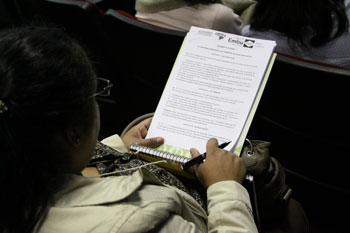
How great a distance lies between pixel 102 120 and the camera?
165cm

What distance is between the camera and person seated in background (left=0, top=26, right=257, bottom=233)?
439 mm

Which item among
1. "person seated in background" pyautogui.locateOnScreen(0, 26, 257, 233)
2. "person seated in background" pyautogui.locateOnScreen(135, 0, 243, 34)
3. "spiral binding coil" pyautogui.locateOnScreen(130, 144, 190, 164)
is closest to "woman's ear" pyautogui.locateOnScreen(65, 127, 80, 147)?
"person seated in background" pyautogui.locateOnScreen(0, 26, 257, 233)

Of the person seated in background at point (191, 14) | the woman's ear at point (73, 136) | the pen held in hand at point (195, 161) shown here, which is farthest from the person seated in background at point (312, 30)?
the woman's ear at point (73, 136)

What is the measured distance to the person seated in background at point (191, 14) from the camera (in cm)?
106

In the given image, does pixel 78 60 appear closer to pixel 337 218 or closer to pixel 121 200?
pixel 121 200

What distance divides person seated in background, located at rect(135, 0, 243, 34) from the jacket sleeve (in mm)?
621

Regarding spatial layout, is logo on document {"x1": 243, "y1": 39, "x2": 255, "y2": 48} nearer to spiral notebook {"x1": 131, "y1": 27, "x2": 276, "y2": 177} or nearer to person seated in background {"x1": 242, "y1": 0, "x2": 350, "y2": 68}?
spiral notebook {"x1": 131, "y1": 27, "x2": 276, "y2": 177}

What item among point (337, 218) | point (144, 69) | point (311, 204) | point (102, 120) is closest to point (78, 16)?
point (144, 69)

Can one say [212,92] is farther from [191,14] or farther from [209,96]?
[191,14]

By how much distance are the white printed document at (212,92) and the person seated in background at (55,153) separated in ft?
0.87

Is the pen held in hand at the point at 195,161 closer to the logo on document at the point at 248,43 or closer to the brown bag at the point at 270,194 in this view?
the brown bag at the point at 270,194

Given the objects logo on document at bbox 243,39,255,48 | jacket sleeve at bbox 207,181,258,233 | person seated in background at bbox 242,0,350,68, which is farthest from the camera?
person seated in background at bbox 242,0,350,68

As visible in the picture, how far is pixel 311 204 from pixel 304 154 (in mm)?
319

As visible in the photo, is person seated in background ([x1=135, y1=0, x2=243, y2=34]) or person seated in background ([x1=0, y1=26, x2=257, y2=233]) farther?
person seated in background ([x1=135, y1=0, x2=243, y2=34])
